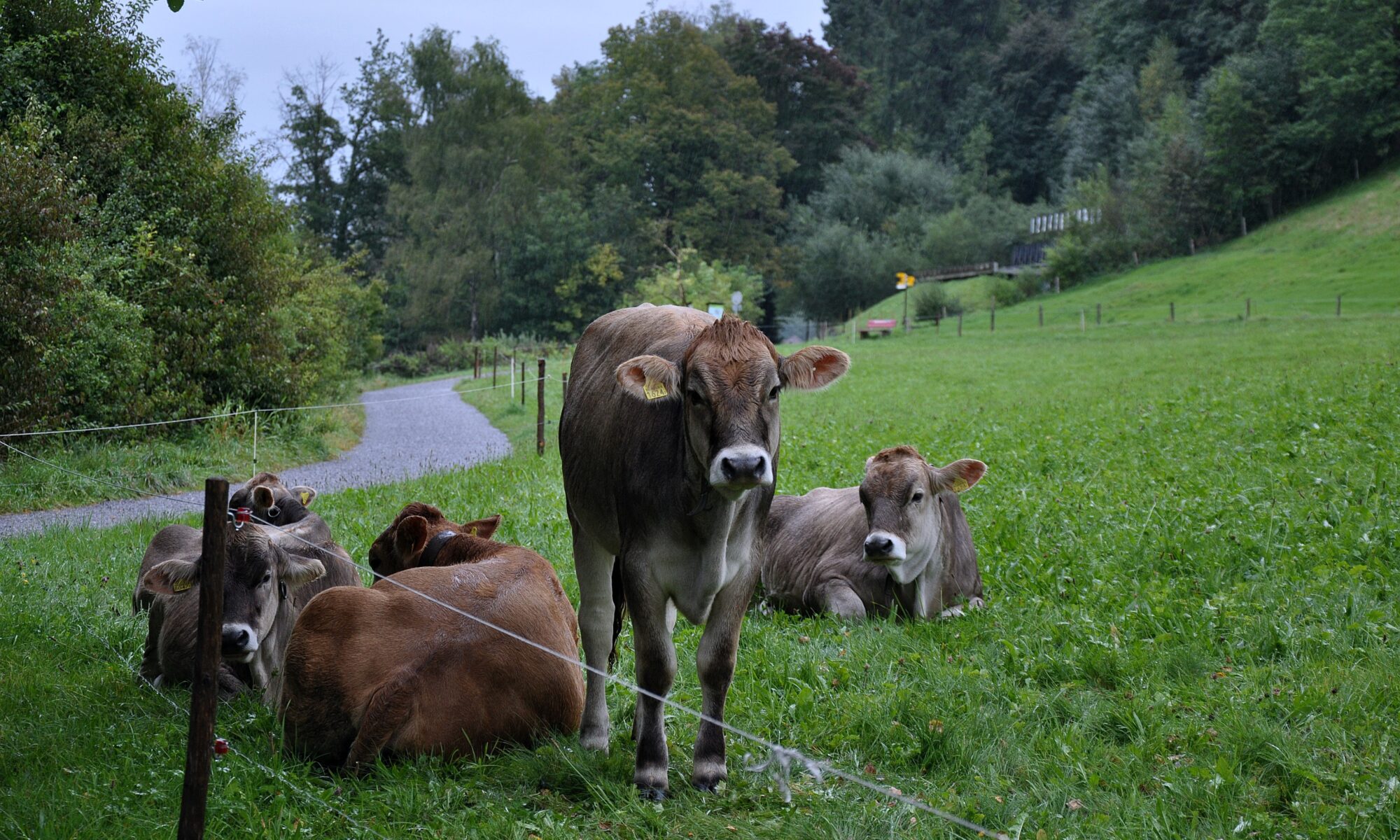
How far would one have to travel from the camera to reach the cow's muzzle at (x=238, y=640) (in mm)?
4801

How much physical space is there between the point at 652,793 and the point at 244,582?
211 centimetres

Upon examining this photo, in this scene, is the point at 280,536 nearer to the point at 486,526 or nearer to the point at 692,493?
the point at 486,526

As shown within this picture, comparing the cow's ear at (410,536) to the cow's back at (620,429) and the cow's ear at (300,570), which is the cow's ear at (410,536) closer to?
the cow's ear at (300,570)

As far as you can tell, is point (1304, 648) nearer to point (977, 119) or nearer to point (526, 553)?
point (526, 553)

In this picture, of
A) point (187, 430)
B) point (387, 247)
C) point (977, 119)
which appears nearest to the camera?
point (187, 430)

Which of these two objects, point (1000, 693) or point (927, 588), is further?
point (927, 588)

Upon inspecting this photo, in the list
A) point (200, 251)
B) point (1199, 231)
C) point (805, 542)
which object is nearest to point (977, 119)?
point (1199, 231)

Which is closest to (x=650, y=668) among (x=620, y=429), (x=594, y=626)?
(x=594, y=626)

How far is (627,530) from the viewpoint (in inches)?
176

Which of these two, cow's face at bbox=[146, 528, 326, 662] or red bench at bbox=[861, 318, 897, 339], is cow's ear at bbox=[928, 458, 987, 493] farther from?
red bench at bbox=[861, 318, 897, 339]

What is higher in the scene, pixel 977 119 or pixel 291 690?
pixel 977 119

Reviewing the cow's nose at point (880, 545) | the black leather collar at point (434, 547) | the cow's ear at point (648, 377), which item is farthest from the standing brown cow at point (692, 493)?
the cow's nose at point (880, 545)

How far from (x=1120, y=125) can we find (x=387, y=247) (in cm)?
4834

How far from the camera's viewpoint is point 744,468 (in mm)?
3852
